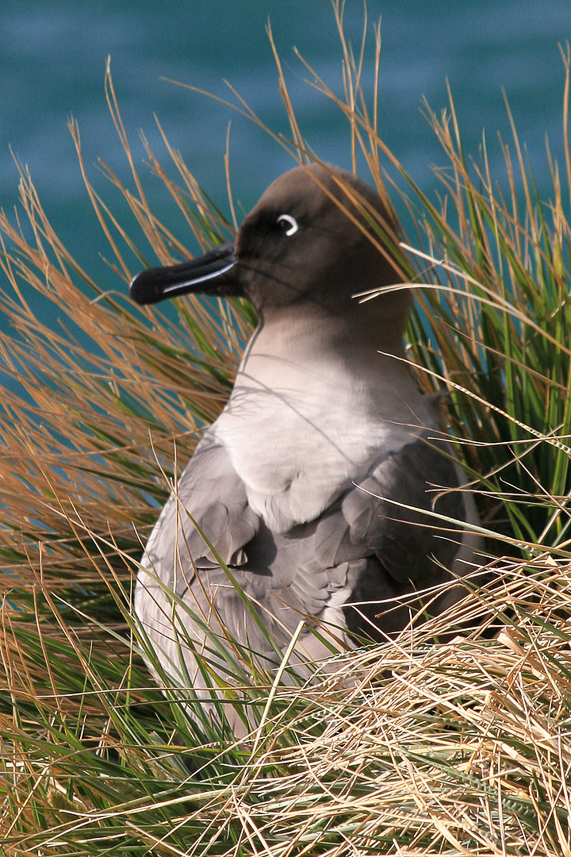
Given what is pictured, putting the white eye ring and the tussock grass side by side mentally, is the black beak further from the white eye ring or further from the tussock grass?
the tussock grass

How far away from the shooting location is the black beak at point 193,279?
164 cm

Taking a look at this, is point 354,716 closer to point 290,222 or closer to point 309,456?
point 309,456

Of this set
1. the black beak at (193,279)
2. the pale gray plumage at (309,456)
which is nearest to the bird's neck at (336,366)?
the pale gray plumage at (309,456)

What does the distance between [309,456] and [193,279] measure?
1.34ft

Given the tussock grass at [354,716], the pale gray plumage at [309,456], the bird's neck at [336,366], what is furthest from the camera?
the bird's neck at [336,366]

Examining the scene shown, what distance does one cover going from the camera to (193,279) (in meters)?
1.67

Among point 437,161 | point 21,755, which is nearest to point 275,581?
point 21,755

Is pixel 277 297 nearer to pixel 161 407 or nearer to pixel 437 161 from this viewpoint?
pixel 161 407

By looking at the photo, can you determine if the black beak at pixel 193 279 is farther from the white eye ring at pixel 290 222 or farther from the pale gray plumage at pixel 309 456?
the white eye ring at pixel 290 222

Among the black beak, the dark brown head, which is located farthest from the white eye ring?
the black beak

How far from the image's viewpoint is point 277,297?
1.59 metres

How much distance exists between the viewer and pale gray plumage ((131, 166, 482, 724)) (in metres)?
1.32

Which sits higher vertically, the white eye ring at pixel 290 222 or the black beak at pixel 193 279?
the white eye ring at pixel 290 222

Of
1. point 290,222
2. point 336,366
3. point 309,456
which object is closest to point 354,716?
point 309,456
